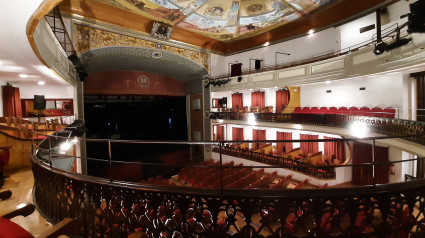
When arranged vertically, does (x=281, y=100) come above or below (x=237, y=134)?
above

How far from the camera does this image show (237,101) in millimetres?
16438

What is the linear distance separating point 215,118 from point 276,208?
1375 cm

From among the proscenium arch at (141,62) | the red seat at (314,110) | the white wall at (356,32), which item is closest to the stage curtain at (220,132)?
the proscenium arch at (141,62)

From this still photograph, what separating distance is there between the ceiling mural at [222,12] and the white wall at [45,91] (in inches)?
207

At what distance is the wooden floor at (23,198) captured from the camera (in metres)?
2.70

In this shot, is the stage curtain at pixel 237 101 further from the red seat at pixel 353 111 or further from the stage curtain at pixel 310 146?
the red seat at pixel 353 111

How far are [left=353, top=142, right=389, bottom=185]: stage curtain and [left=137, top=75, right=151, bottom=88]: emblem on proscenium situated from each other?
42.4 feet

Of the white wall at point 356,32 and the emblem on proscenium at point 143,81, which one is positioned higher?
the white wall at point 356,32

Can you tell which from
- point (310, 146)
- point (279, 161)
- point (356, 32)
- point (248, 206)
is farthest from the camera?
point (310, 146)

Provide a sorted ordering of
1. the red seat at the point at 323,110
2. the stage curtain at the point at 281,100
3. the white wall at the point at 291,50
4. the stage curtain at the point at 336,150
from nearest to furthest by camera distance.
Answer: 1. the stage curtain at the point at 336,150
2. the red seat at the point at 323,110
3. the white wall at the point at 291,50
4. the stage curtain at the point at 281,100

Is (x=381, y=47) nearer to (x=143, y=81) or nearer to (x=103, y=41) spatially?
(x=103, y=41)

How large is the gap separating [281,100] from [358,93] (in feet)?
14.4

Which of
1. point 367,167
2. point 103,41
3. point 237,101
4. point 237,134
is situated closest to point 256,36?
point 237,101

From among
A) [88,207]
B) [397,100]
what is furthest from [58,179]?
[397,100]
